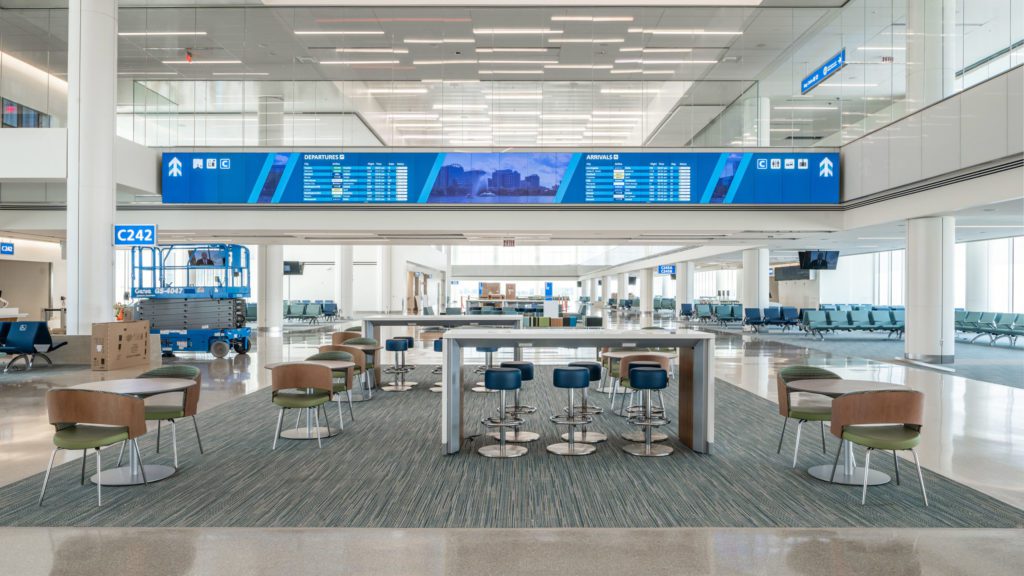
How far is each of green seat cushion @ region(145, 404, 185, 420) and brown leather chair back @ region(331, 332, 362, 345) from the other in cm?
360

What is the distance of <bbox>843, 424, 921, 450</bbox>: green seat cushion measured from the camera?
3.98 m

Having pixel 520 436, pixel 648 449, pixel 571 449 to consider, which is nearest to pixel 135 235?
pixel 520 436

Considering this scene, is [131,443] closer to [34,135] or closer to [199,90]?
[34,135]

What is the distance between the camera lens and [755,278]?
19844 mm

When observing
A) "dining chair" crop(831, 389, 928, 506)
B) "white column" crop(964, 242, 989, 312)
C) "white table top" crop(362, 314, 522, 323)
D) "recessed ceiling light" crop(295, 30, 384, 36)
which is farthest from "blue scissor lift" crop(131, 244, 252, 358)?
"white column" crop(964, 242, 989, 312)

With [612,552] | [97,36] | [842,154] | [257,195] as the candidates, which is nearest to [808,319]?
[842,154]

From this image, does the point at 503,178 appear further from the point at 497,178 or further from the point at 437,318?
the point at 437,318

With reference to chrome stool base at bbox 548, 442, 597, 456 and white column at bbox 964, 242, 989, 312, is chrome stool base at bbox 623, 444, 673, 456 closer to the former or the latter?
chrome stool base at bbox 548, 442, 597, 456

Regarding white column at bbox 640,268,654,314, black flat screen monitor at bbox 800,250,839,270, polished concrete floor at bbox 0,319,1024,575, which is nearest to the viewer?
polished concrete floor at bbox 0,319,1024,575

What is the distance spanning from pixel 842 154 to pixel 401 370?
9876 mm

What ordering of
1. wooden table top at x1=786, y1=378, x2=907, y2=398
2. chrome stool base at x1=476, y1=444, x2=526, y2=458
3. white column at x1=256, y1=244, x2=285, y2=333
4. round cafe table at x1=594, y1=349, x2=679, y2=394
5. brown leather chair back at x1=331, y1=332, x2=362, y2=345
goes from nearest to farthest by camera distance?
wooden table top at x1=786, y1=378, x2=907, y2=398 → chrome stool base at x1=476, y1=444, x2=526, y2=458 → round cafe table at x1=594, y1=349, x2=679, y2=394 → brown leather chair back at x1=331, y1=332, x2=362, y2=345 → white column at x1=256, y1=244, x2=285, y2=333

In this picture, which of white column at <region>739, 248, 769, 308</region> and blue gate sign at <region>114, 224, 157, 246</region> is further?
white column at <region>739, 248, 769, 308</region>

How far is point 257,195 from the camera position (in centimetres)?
1237

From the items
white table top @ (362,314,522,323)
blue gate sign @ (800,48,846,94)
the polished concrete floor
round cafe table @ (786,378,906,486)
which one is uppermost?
blue gate sign @ (800,48,846,94)
